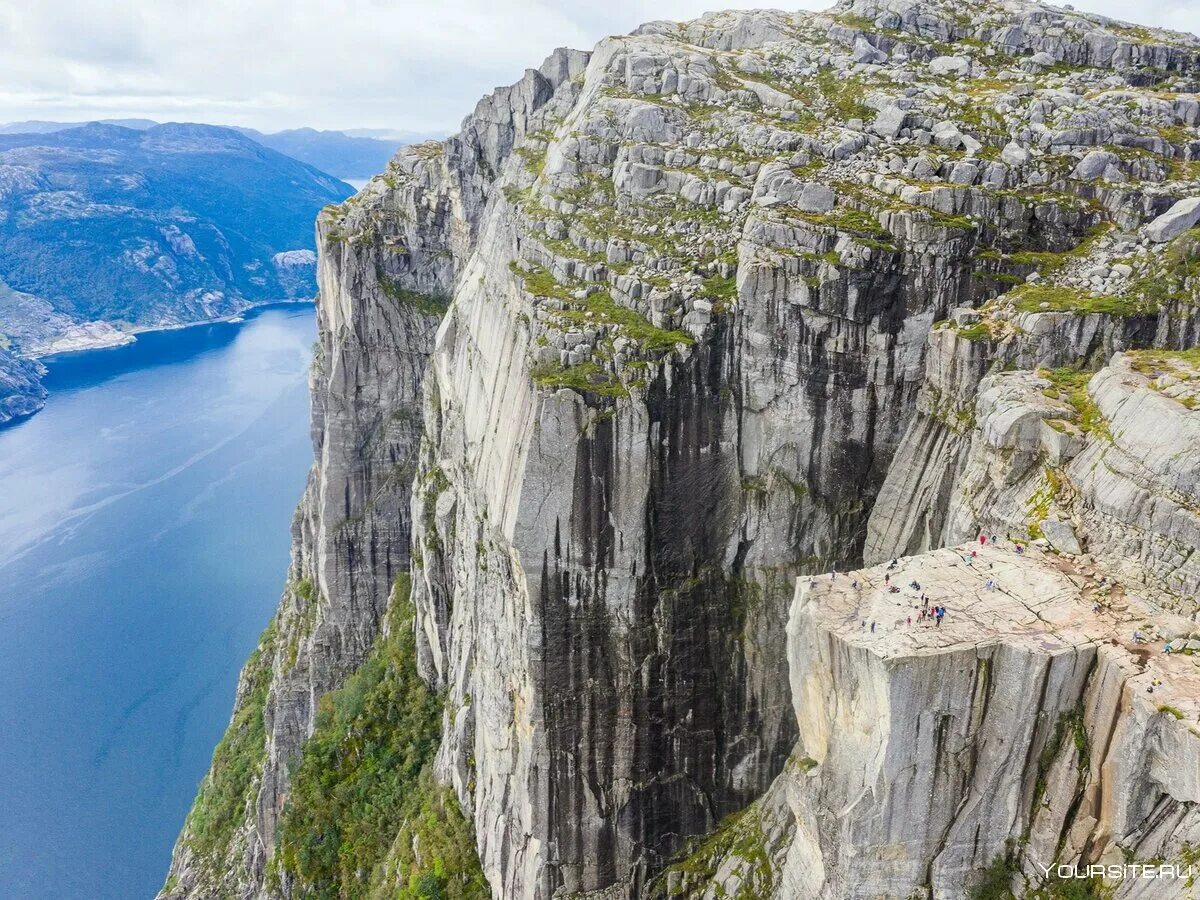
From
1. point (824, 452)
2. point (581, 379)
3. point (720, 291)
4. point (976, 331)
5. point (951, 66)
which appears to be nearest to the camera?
point (976, 331)

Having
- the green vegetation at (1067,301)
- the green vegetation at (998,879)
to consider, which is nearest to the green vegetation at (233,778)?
the green vegetation at (998,879)

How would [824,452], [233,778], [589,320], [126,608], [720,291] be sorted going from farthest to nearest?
[126,608] < [233,778] < [824,452] < [720,291] < [589,320]

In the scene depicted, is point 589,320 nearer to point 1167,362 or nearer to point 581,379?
point 581,379

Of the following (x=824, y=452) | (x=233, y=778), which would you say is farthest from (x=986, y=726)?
(x=233, y=778)

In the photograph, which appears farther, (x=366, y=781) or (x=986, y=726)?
(x=366, y=781)

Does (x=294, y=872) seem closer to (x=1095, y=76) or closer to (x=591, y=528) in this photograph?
(x=591, y=528)

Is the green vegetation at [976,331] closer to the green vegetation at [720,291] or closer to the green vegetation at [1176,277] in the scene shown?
the green vegetation at [1176,277]

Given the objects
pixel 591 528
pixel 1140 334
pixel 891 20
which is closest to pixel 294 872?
pixel 591 528
